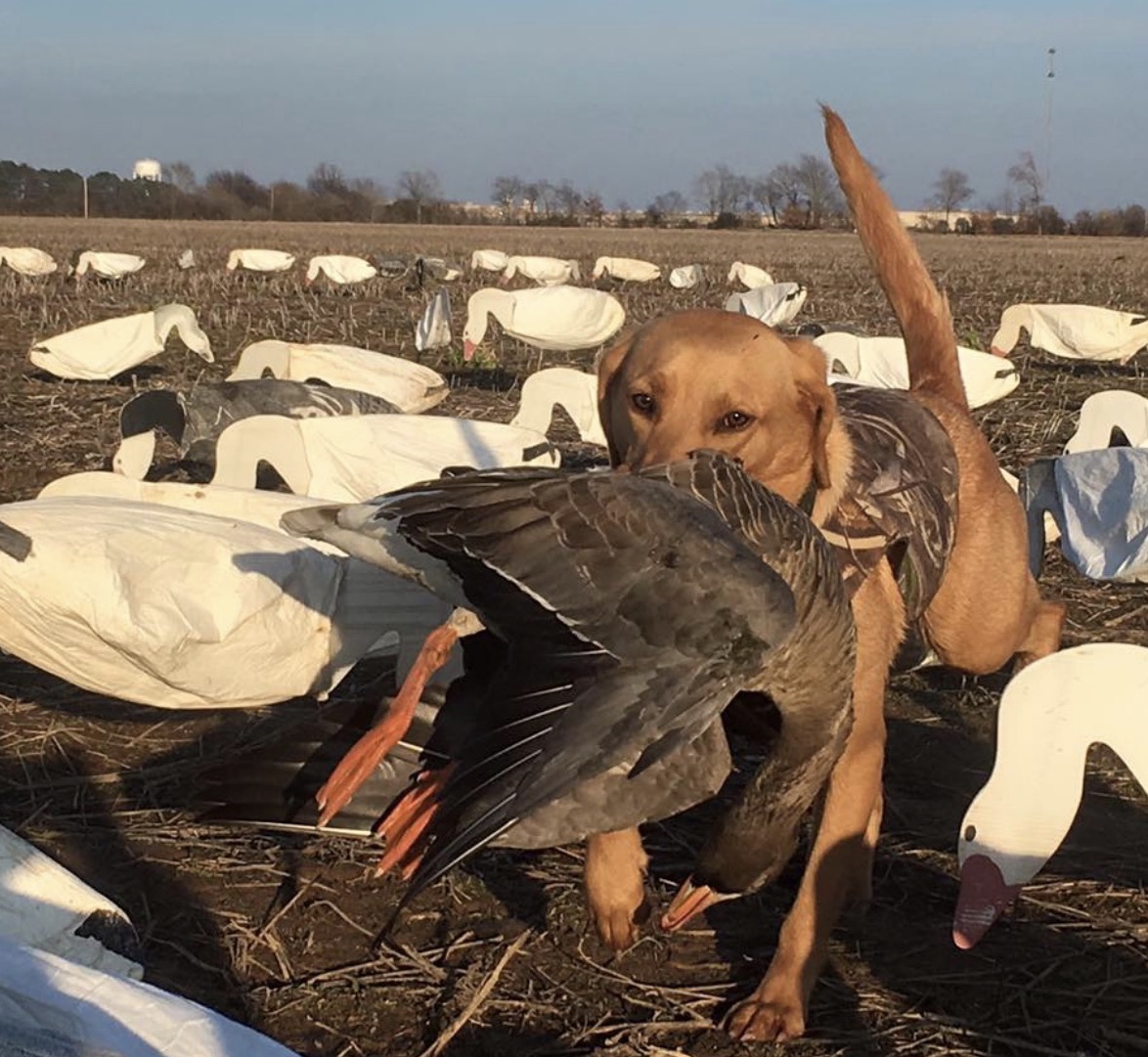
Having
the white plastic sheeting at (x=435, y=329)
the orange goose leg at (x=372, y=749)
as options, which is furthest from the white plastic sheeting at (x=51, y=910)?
the white plastic sheeting at (x=435, y=329)

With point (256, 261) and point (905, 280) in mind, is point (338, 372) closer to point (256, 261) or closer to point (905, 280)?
point (905, 280)

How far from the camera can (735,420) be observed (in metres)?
3.52

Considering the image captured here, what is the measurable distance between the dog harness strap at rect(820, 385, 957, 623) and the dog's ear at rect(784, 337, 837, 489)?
0.28ft

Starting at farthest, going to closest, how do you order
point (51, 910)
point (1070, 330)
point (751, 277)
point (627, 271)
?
point (627, 271) < point (751, 277) < point (1070, 330) < point (51, 910)

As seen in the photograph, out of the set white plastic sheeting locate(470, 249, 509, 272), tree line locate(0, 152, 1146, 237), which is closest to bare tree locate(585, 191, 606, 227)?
tree line locate(0, 152, 1146, 237)

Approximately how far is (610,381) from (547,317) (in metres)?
10.4

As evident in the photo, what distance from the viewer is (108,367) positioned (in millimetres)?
11852

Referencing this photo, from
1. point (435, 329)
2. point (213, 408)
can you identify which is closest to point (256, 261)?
point (435, 329)

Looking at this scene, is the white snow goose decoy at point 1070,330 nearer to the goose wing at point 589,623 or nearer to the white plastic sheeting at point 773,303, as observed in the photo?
the white plastic sheeting at point 773,303

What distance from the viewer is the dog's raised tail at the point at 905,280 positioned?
454 centimetres

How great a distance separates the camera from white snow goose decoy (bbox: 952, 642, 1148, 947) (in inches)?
136

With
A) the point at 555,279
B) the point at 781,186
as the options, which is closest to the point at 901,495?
the point at 555,279

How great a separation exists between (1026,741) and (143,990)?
2.28 m

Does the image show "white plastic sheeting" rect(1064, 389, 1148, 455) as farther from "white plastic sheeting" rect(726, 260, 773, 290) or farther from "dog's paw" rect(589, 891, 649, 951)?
"white plastic sheeting" rect(726, 260, 773, 290)
